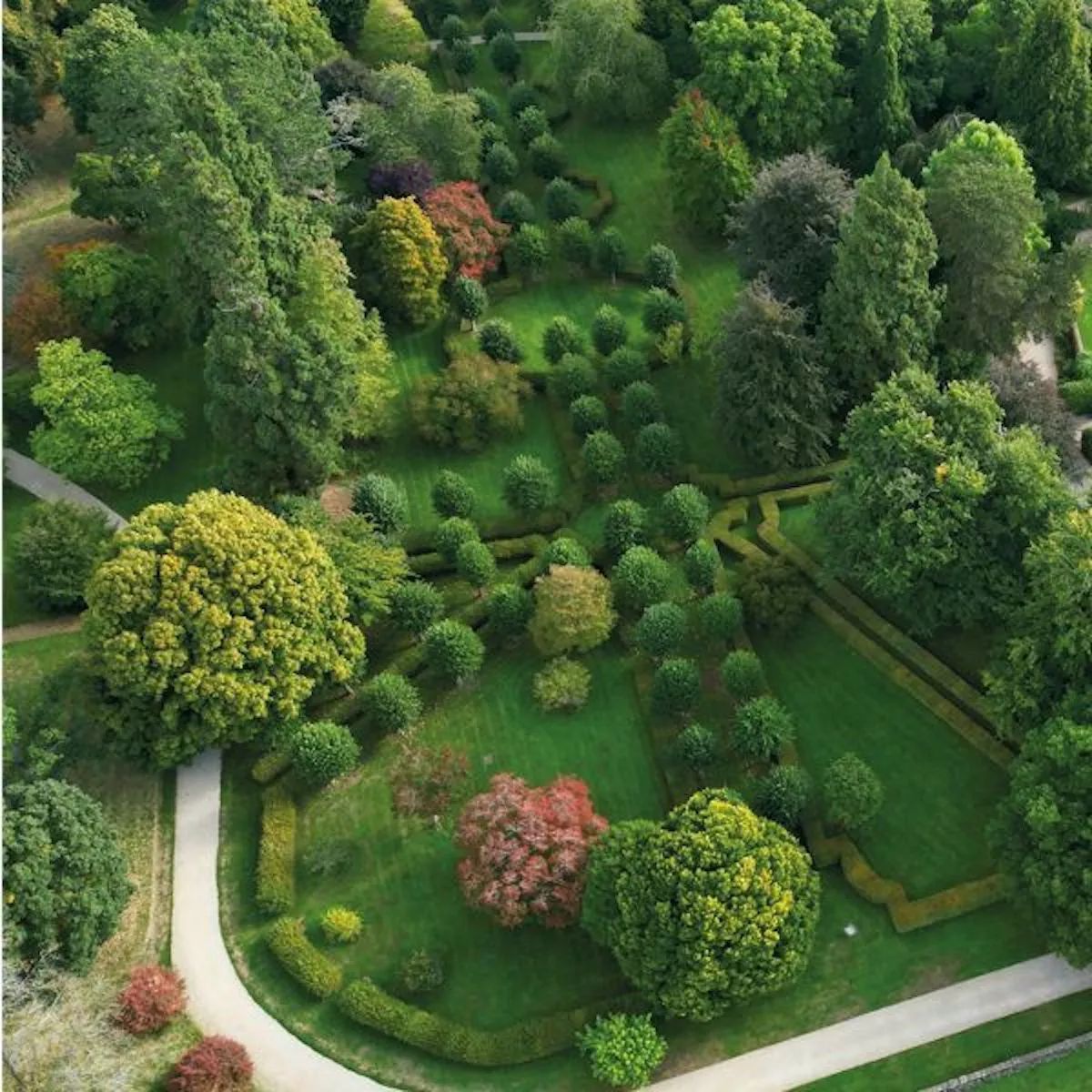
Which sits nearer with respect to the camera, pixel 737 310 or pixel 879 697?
pixel 879 697

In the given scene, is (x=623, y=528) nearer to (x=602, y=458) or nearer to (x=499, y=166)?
(x=602, y=458)

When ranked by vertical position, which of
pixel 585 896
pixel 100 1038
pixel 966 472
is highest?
pixel 966 472

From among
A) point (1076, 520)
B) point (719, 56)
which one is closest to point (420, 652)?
point (1076, 520)

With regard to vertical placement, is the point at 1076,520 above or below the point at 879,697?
above

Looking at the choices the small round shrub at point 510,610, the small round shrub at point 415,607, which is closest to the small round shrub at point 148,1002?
the small round shrub at point 415,607

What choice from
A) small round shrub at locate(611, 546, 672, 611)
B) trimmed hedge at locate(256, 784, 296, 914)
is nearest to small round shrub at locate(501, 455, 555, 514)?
small round shrub at locate(611, 546, 672, 611)

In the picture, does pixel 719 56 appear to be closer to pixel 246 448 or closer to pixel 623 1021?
pixel 246 448
